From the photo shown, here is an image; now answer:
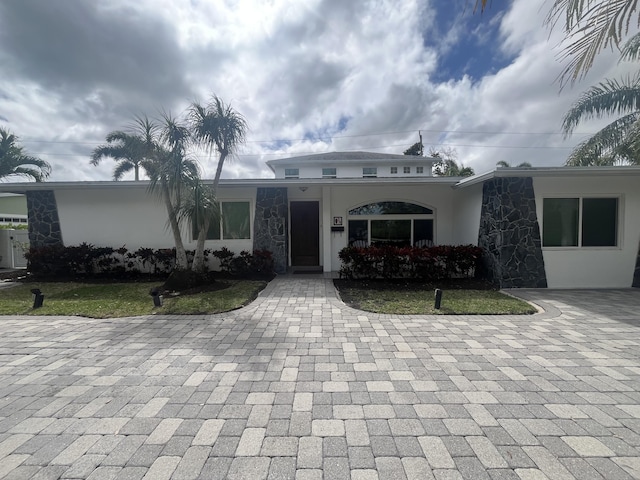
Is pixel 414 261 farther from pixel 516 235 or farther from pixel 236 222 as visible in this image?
pixel 236 222

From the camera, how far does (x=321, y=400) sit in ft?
8.50

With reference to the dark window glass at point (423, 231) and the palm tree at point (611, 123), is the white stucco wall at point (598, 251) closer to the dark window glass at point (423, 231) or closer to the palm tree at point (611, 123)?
the palm tree at point (611, 123)

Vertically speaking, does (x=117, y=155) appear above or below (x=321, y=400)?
above

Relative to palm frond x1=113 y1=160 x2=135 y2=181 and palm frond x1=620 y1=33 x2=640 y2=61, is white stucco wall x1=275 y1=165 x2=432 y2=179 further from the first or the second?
palm frond x1=620 y1=33 x2=640 y2=61

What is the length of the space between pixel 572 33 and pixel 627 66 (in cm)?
628

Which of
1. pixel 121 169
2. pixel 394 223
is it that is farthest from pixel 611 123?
pixel 121 169

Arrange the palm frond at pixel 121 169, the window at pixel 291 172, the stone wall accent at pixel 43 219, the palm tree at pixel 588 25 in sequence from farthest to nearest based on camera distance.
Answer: the window at pixel 291 172, the palm frond at pixel 121 169, the stone wall accent at pixel 43 219, the palm tree at pixel 588 25

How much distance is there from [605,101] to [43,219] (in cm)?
1725

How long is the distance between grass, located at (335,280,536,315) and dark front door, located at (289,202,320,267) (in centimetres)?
288

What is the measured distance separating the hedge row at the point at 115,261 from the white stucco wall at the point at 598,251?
24.5ft

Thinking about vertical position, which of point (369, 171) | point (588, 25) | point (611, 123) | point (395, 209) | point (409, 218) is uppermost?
point (369, 171)

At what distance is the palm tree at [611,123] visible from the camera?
807 centimetres

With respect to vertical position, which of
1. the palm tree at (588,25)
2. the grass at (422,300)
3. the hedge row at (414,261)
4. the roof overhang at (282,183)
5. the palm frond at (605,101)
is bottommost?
the grass at (422,300)

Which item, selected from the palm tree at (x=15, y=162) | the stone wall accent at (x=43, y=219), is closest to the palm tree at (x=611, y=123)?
the stone wall accent at (x=43, y=219)
